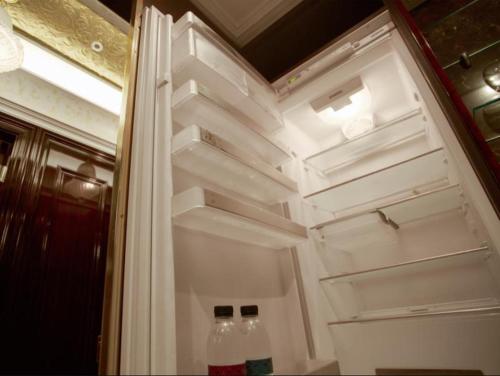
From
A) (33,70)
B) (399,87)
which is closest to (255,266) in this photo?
(399,87)

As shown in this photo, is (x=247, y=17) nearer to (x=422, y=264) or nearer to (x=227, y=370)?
(x=422, y=264)

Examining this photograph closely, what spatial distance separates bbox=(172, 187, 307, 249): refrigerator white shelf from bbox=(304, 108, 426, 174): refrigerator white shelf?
48cm

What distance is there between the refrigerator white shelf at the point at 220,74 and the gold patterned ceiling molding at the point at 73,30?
100 centimetres

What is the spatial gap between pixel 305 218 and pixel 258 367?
1.95 feet

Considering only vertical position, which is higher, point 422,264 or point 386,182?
point 386,182

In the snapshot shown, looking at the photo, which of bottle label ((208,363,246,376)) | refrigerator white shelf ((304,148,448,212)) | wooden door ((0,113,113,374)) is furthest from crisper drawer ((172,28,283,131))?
wooden door ((0,113,113,374))

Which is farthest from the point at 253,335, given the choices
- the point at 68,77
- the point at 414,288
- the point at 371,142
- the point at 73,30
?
the point at 68,77

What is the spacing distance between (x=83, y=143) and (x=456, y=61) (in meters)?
2.42

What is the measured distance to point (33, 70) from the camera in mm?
1986

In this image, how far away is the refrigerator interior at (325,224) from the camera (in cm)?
77

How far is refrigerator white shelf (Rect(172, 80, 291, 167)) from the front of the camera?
32.2 inches

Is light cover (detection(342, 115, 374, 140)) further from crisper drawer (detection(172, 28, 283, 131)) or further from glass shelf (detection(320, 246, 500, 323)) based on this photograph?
glass shelf (detection(320, 246, 500, 323))

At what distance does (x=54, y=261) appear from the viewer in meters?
1.82

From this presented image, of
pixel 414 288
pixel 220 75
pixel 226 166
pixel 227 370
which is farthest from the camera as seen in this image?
pixel 414 288
